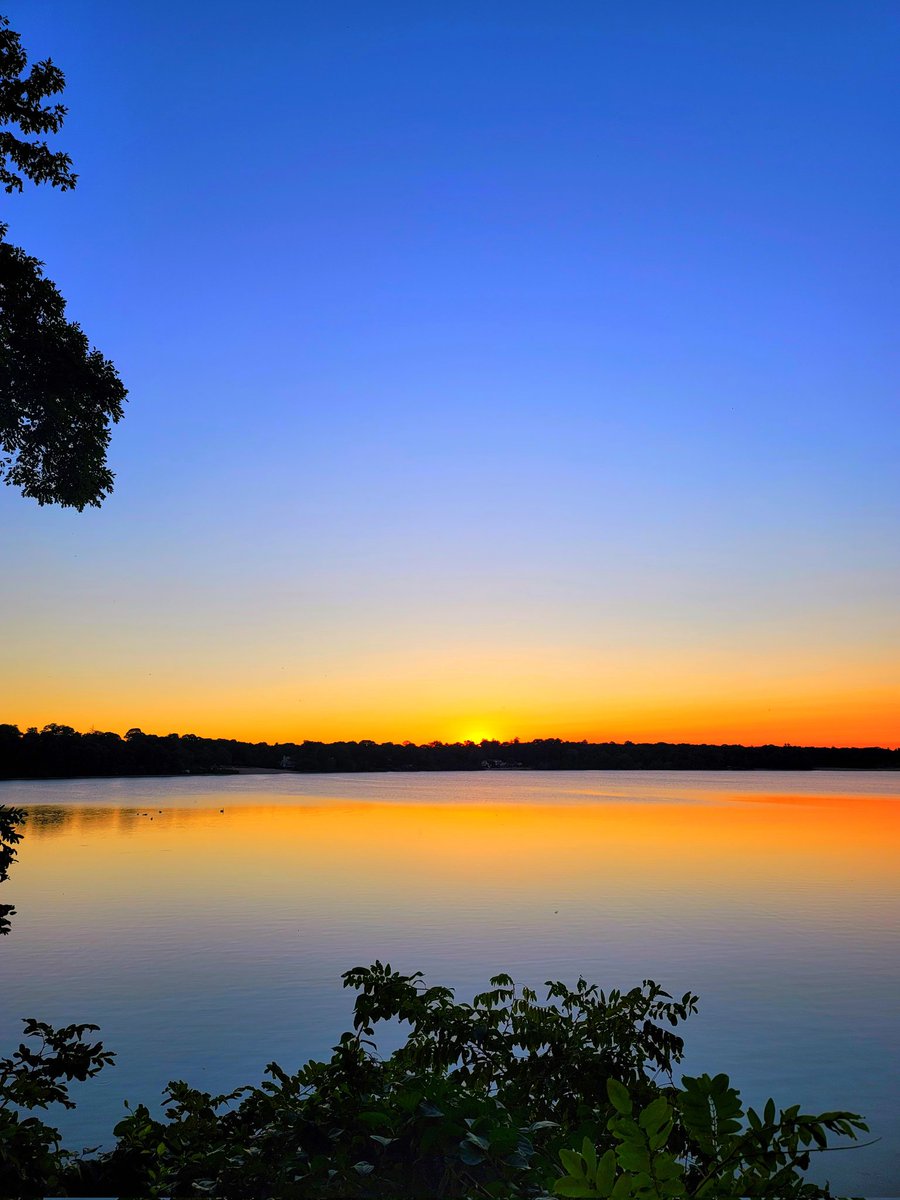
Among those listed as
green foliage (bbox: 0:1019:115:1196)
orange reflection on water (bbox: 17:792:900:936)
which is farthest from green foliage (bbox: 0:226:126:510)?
orange reflection on water (bbox: 17:792:900:936)

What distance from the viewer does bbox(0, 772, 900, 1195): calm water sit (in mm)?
13969

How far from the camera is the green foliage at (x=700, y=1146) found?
1789 millimetres

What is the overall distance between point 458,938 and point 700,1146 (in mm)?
22394

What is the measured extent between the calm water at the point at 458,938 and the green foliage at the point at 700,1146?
8689mm

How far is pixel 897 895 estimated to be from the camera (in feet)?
99.0

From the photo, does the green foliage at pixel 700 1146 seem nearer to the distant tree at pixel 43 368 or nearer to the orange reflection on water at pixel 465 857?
the distant tree at pixel 43 368

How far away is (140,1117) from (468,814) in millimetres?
65840

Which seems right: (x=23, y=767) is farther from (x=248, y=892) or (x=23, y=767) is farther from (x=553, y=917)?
(x=553, y=917)

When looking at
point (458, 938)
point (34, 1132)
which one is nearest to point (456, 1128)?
point (34, 1132)

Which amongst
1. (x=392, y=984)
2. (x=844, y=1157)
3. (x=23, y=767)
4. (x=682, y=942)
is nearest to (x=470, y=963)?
(x=682, y=942)

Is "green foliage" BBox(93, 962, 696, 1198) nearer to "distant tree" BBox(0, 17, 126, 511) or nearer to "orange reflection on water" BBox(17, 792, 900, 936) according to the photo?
"distant tree" BBox(0, 17, 126, 511)

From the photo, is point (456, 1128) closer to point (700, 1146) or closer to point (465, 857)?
point (700, 1146)

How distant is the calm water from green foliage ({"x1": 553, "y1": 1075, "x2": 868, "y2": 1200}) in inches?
342

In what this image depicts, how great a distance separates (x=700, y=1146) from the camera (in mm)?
2285
